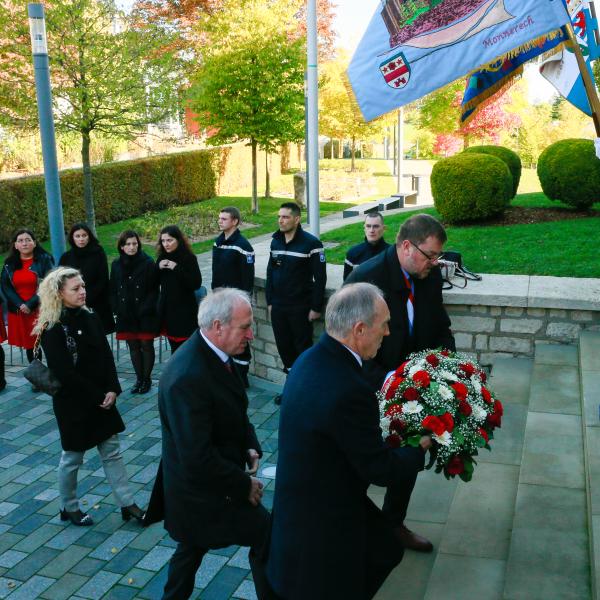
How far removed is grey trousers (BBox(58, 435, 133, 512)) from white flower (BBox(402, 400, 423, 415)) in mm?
2723

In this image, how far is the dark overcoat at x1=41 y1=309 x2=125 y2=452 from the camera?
5.45 m

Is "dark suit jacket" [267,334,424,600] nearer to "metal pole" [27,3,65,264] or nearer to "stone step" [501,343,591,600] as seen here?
"stone step" [501,343,591,600]

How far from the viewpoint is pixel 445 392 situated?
13.5ft

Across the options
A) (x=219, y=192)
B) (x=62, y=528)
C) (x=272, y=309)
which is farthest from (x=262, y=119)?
(x=62, y=528)

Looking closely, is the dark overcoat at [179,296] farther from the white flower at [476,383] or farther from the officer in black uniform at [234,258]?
the white flower at [476,383]

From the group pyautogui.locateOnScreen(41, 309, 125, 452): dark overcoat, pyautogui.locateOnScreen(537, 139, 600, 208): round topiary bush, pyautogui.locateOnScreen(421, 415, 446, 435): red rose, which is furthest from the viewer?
pyautogui.locateOnScreen(537, 139, 600, 208): round topiary bush

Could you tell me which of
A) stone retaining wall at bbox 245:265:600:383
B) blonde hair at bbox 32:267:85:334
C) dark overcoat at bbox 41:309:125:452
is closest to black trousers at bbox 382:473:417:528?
dark overcoat at bbox 41:309:125:452

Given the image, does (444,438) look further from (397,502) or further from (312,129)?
(312,129)

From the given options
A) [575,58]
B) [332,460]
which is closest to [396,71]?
[575,58]

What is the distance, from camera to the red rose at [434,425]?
3.93 m

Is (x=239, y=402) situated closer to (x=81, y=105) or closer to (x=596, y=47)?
→ (x=596, y=47)

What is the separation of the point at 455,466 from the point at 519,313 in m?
3.99

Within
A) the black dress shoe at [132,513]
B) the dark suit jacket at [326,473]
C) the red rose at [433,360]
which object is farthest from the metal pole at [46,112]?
the dark suit jacket at [326,473]

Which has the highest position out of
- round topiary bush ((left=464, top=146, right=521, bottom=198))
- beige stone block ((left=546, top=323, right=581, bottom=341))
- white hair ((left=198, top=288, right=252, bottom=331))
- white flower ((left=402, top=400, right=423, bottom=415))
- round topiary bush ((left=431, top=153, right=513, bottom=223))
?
round topiary bush ((left=464, top=146, right=521, bottom=198))
